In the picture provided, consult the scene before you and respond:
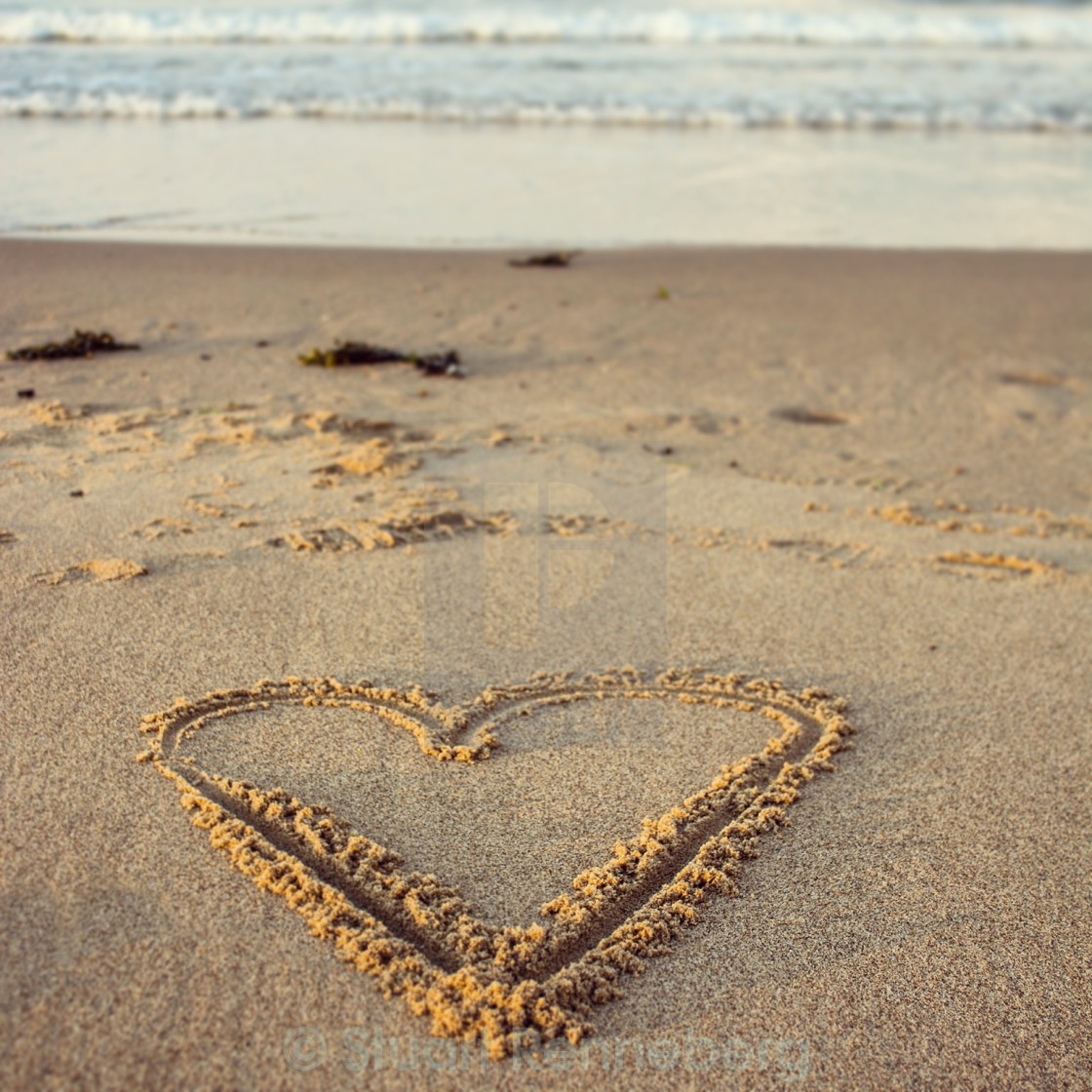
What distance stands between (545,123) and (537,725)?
10124 millimetres

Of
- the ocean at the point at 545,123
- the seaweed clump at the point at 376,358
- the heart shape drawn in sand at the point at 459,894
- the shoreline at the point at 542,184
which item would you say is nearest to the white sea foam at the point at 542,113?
the ocean at the point at 545,123

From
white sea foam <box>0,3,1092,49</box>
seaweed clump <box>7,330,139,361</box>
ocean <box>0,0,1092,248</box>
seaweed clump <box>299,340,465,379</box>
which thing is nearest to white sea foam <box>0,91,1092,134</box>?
ocean <box>0,0,1092,248</box>

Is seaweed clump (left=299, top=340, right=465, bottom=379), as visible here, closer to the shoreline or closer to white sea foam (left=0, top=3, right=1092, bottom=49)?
the shoreline

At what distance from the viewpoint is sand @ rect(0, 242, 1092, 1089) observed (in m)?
1.65

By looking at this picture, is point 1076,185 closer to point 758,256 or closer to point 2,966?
point 758,256

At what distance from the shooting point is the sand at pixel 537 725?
1654 millimetres

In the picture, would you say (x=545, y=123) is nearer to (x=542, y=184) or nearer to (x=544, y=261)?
(x=542, y=184)

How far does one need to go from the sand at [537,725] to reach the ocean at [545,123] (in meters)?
2.93

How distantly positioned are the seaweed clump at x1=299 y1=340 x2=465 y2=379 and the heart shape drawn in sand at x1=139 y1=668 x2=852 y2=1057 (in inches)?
96.7

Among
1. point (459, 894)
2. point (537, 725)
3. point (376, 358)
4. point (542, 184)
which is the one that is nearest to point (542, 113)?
point (542, 184)

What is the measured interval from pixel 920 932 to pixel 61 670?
1775 mm

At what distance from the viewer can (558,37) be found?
18281 mm

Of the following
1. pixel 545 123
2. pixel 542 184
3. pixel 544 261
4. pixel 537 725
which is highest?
pixel 545 123

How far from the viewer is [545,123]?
37.6 feet
